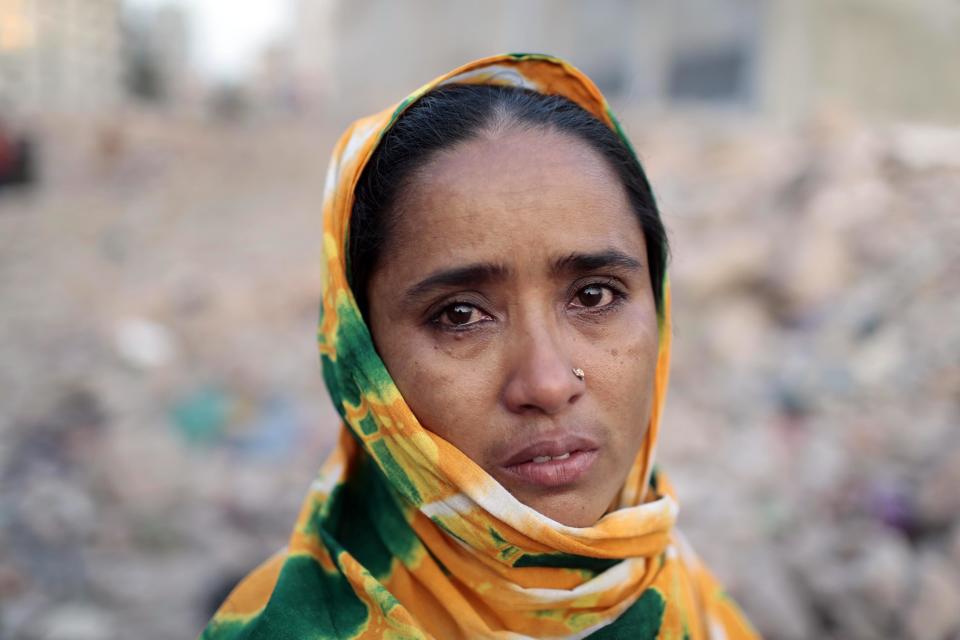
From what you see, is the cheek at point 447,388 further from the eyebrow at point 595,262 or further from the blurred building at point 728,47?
the blurred building at point 728,47

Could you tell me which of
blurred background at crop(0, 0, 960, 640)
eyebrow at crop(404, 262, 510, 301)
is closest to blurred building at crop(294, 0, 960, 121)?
blurred background at crop(0, 0, 960, 640)

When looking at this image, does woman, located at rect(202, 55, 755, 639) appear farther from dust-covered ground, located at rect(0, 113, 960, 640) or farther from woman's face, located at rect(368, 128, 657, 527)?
dust-covered ground, located at rect(0, 113, 960, 640)

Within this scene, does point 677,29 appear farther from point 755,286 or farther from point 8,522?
point 8,522

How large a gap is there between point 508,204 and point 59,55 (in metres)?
18.7

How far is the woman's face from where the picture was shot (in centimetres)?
126

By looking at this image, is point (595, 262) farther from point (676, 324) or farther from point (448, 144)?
point (676, 324)

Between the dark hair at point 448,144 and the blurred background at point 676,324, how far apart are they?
7.5 inches

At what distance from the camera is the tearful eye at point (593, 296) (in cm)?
138

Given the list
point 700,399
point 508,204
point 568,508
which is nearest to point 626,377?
point 568,508

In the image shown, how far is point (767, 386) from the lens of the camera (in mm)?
5152

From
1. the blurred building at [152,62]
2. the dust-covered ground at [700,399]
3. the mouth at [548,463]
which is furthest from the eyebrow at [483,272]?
the blurred building at [152,62]

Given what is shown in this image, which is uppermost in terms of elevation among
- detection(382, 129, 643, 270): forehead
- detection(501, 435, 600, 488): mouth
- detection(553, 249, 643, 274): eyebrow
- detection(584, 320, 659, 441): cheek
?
detection(382, 129, 643, 270): forehead

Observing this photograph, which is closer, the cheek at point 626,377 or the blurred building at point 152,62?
the cheek at point 626,377

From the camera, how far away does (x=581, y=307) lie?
1.38 metres
